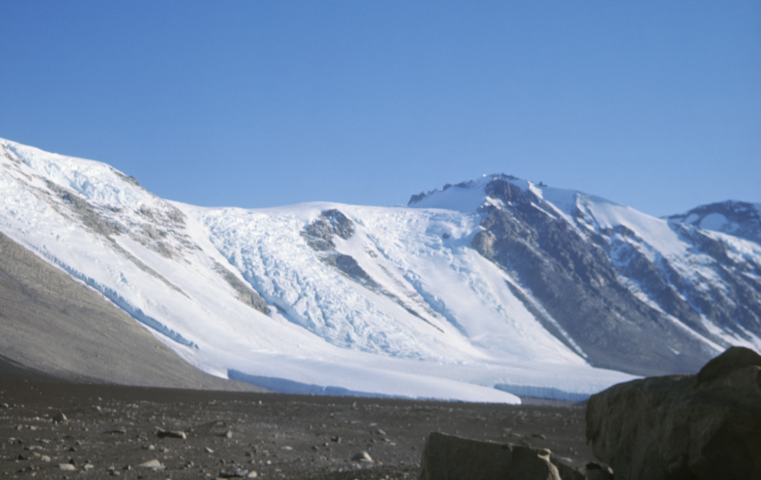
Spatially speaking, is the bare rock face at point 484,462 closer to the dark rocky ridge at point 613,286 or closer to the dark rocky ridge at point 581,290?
the dark rocky ridge at point 613,286

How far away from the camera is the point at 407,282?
88.1 m

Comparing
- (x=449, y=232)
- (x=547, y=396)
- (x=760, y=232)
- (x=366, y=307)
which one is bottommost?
(x=547, y=396)

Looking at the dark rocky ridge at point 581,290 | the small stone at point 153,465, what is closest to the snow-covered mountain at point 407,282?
the dark rocky ridge at point 581,290

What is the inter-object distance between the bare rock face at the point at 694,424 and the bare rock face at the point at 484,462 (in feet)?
2.80

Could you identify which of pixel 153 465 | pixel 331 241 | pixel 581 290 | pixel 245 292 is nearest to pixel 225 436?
pixel 153 465

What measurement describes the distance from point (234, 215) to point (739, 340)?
4023 inches

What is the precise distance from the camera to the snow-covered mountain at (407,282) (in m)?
45.9

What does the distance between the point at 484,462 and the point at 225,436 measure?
7959 millimetres

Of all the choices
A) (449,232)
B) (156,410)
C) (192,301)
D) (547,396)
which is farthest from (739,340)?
(156,410)

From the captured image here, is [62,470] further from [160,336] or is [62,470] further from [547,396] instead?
[547,396]

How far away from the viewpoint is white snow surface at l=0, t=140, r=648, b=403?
1735 inches

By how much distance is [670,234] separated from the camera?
141375 mm

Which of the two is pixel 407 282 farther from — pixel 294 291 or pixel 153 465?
pixel 153 465

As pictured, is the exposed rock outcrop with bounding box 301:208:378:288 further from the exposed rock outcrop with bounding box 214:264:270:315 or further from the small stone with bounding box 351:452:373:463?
the small stone with bounding box 351:452:373:463
